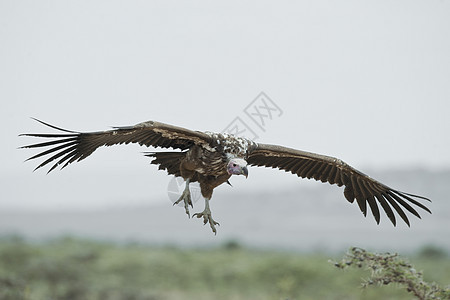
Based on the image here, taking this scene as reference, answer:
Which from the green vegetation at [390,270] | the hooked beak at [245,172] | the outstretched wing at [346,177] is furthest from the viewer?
the outstretched wing at [346,177]

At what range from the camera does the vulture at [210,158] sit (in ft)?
24.2

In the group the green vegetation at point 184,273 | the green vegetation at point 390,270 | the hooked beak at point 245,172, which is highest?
the hooked beak at point 245,172

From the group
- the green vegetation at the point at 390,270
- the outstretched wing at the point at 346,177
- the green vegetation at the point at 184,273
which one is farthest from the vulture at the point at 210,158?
the green vegetation at the point at 184,273

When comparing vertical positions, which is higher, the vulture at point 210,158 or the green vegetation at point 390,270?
the vulture at point 210,158

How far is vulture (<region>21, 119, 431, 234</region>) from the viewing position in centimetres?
738

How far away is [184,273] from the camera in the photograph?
2569 centimetres

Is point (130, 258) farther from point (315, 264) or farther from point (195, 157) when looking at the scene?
point (195, 157)

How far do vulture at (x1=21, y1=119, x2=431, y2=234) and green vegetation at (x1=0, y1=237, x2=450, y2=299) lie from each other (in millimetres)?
9645

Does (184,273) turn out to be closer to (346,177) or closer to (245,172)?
(346,177)

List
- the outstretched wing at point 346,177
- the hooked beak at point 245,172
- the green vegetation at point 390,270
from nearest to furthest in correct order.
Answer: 1. the green vegetation at point 390,270
2. the hooked beak at point 245,172
3. the outstretched wing at point 346,177

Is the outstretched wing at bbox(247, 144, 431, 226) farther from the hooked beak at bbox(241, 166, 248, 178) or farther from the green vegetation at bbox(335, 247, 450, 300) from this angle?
the green vegetation at bbox(335, 247, 450, 300)

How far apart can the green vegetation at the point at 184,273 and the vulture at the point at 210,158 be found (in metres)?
9.64

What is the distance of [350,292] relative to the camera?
72.5 feet

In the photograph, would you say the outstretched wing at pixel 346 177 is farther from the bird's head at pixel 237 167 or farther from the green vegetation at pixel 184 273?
the green vegetation at pixel 184 273
